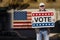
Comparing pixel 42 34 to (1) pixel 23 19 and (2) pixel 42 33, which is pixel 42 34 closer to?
(2) pixel 42 33

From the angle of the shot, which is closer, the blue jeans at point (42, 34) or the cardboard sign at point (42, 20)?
the blue jeans at point (42, 34)

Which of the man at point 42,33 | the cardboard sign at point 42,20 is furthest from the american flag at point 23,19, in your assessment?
the man at point 42,33

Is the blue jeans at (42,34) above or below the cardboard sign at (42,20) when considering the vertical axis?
below

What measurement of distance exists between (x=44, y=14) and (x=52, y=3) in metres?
9.12

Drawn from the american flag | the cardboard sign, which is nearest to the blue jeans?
the cardboard sign

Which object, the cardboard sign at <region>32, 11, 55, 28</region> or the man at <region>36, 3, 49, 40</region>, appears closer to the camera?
the man at <region>36, 3, 49, 40</region>

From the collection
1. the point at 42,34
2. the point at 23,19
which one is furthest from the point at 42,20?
the point at 23,19

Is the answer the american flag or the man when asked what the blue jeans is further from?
the american flag

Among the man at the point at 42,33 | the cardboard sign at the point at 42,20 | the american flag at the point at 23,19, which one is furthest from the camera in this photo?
the american flag at the point at 23,19

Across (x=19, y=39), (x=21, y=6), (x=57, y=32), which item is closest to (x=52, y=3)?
(x=21, y=6)

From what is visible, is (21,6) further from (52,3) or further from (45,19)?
(45,19)

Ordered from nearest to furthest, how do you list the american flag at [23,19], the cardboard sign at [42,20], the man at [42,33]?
1. the man at [42,33]
2. the cardboard sign at [42,20]
3. the american flag at [23,19]

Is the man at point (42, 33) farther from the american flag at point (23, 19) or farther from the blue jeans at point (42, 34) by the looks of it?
the american flag at point (23, 19)

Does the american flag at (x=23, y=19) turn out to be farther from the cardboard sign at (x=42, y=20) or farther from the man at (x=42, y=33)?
the man at (x=42, y=33)
